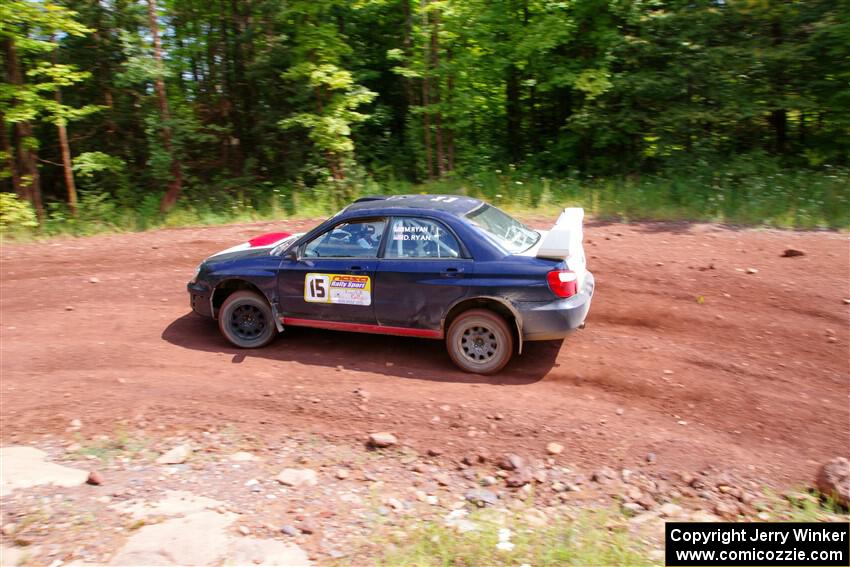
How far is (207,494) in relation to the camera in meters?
4.72

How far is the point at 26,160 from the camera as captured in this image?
15305 mm

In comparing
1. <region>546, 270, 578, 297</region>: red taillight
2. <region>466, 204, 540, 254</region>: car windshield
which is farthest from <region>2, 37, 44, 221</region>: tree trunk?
<region>546, 270, 578, 297</region>: red taillight

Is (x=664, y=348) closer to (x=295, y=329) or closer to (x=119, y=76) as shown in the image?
(x=295, y=329)

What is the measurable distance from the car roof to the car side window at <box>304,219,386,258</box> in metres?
0.19

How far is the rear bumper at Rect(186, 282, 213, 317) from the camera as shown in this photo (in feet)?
23.6

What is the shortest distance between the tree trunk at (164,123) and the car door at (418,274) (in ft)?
35.3

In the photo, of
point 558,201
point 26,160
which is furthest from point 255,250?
point 26,160

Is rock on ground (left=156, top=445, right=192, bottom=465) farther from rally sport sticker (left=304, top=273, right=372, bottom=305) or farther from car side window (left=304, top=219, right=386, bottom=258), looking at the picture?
car side window (left=304, top=219, right=386, bottom=258)

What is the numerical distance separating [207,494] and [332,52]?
12.2 metres

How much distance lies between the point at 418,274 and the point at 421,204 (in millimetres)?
817

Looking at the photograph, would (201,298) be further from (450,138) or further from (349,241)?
(450,138)

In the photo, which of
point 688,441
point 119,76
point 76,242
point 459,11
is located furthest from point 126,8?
point 688,441

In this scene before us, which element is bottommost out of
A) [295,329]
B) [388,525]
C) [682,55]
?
A: [388,525]

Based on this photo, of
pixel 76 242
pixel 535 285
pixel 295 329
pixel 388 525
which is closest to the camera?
pixel 388 525
